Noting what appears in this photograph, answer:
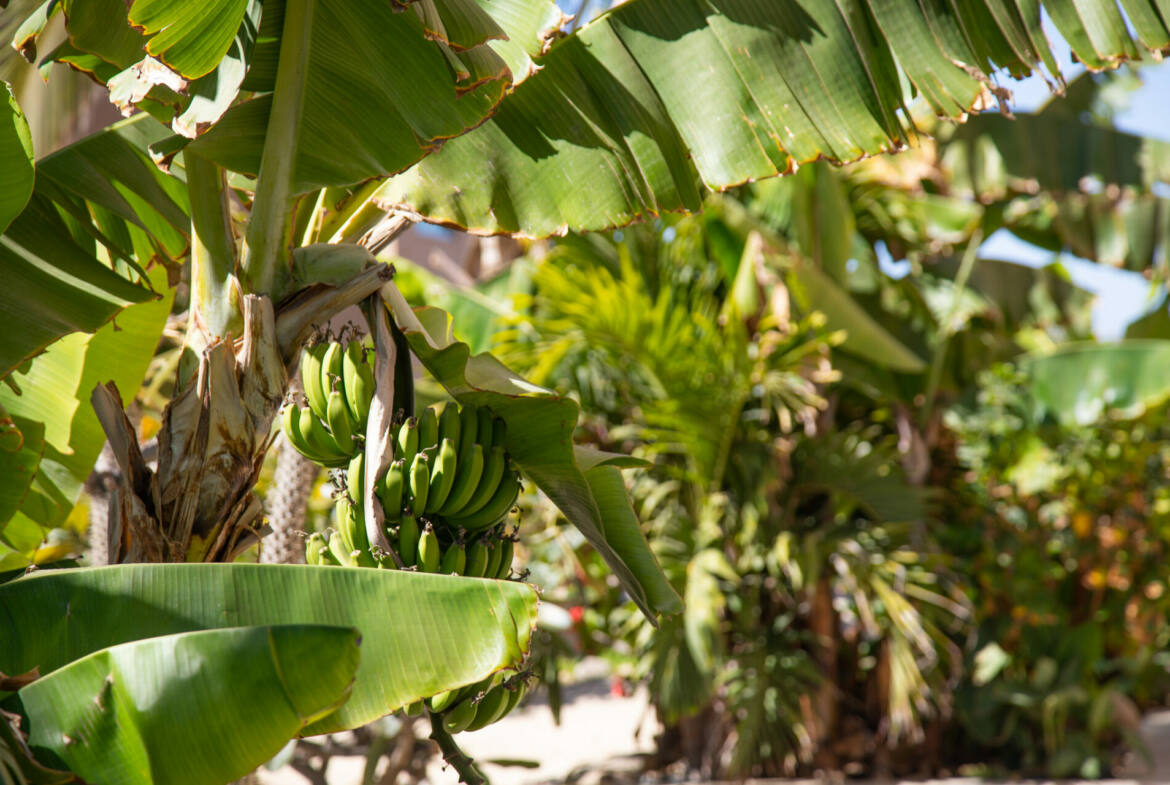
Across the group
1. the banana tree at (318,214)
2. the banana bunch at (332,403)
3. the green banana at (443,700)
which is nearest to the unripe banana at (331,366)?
the banana bunch at (332,403)

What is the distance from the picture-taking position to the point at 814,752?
21.2ft

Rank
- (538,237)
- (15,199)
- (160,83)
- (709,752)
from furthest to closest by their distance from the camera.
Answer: (709,752), (538,237), (15,199), (160,83)

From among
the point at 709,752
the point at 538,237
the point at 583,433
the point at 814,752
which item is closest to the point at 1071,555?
the point at 814,752

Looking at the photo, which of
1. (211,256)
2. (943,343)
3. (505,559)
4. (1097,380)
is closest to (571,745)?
(943,343)

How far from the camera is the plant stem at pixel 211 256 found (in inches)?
78.4

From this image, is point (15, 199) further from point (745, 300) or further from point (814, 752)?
point (814, 752)

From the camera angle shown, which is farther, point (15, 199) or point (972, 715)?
point (972, 715)

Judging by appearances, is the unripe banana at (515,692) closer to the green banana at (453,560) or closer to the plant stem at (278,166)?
the green banana at (453,560)

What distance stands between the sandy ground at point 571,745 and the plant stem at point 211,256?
4.18m

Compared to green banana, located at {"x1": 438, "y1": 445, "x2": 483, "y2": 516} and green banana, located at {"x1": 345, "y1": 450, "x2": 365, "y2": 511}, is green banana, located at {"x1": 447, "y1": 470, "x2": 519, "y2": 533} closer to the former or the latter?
green banana, located at {"x1": 438, "y1": 445, "x2": 483, "y2": 516}

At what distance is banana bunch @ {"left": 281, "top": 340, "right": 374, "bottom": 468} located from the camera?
1903 mm

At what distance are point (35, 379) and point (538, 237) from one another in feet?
5.44

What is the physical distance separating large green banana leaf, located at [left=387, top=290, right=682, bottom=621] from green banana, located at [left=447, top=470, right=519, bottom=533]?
61 mm

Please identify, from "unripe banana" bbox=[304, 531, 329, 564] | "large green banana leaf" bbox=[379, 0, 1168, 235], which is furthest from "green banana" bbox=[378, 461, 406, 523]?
"large green banana leaf" bbox=[379, 0, 1168, 235]
